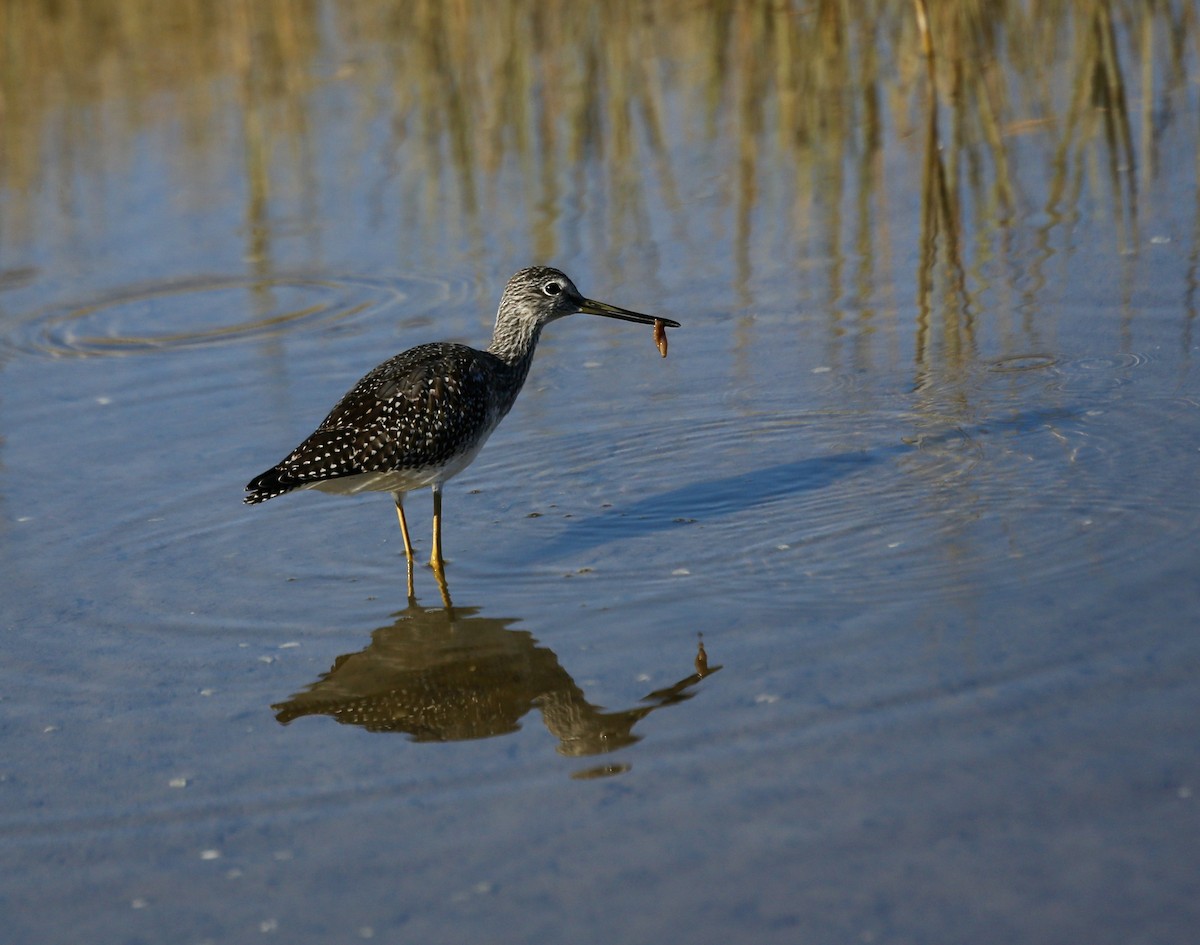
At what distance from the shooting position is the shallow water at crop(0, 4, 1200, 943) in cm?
469

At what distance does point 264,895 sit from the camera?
4.73 metres

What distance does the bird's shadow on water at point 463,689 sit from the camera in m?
5.61

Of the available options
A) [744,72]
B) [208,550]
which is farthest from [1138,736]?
[744,72]

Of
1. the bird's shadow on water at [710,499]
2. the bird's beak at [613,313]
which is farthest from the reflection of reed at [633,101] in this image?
the bird's shadow on water at [710,499]

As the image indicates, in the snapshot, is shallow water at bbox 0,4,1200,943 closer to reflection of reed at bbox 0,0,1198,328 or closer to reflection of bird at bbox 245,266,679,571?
reflection of reed at bbox 0,0,1198,328

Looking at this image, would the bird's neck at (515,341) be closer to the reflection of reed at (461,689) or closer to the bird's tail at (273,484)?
the bird's tail at (273,484)

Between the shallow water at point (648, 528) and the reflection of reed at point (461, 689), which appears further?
the reflection of reed at point (461, 689)

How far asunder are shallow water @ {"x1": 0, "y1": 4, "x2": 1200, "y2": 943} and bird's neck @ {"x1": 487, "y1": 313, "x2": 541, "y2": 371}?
0.49 m

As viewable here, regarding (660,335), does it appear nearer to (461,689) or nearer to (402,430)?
(402,430)

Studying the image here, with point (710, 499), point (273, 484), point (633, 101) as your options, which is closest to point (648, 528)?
point (710, 499)

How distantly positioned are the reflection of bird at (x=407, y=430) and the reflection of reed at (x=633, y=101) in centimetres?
329

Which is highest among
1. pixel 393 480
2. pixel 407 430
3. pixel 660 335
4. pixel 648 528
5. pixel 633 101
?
pixel 633 101

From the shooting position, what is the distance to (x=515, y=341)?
8.27 metres

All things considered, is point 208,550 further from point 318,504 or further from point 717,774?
point 717,774
